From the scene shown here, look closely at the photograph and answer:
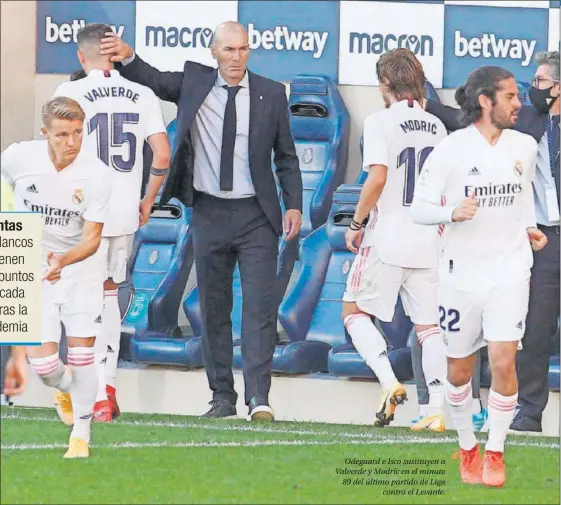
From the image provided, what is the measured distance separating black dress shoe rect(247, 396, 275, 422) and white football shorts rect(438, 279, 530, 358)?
141 cm

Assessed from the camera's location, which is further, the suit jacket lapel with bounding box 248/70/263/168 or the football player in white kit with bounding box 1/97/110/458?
the suit jacket lapel with bounding box 248/70/263/168

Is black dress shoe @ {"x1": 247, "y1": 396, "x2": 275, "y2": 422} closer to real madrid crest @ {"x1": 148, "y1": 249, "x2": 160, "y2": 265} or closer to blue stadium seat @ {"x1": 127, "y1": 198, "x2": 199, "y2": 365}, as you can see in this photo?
blue stadium seat @ {"x1": 127, "y1": 198, "x2": 199, "y2": 365}

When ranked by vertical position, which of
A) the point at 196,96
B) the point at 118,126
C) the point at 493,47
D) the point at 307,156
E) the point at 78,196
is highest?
the point at 493,47

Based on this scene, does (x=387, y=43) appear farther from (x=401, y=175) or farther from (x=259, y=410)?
(x=259, y=410)

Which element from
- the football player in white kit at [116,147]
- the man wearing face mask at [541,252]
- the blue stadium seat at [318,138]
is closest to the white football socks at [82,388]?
the football player in white kit at [116,147]

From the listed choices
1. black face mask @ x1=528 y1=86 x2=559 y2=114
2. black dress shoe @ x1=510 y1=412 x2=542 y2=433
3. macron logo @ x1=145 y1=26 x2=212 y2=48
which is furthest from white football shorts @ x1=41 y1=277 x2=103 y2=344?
macron logo @ x1=145 y1=26 x2=212 y2=48

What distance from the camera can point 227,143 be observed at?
682 centimetres

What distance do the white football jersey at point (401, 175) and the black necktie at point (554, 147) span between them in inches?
17.0

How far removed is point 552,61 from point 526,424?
1.33 m

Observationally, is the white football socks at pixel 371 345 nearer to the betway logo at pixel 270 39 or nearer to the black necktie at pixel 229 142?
the black necktie at pixel 229 142

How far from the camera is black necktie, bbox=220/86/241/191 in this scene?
6.81m

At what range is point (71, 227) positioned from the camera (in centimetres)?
596

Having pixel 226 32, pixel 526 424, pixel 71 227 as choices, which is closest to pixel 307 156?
pixel 226 32

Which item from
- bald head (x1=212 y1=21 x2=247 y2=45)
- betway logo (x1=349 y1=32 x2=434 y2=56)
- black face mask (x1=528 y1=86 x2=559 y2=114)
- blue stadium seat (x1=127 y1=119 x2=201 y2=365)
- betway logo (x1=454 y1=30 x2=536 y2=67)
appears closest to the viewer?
bald head (x1=212 y1=21 x2=247 y2=45)
